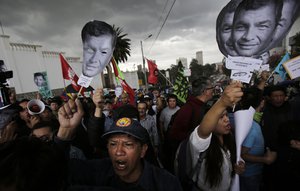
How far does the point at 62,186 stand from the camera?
2.86ft

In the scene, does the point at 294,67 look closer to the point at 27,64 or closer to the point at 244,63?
the point at 244,63

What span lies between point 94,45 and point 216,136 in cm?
209

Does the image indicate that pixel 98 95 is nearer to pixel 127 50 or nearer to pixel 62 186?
pixel 62 186

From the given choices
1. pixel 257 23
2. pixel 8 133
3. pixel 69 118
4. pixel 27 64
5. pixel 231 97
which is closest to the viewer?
pixel 231 97

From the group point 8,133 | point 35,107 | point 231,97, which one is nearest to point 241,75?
point 231,97

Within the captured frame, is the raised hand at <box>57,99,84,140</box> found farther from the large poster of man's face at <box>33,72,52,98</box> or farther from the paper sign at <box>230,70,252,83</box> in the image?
the large poster of man's face at <box>33,72,52,98</box>

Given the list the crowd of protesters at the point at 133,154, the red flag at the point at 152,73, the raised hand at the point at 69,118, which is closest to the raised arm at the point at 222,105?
the crowd of protesters at the point at 133,154

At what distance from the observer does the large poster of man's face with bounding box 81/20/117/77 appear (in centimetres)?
278

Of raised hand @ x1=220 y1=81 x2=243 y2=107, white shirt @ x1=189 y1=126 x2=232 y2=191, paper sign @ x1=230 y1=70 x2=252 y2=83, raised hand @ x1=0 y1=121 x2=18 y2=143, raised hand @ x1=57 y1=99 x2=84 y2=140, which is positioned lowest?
white shirt @ x1=189 y1=126 x2=232 y2=191

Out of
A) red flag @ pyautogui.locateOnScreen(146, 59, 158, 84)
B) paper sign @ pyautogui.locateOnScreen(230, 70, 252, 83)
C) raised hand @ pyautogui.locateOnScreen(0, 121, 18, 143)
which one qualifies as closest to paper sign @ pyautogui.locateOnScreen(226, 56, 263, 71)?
paper sign @ pyautogui.locateOnScreen(230, 70, 252, 83)

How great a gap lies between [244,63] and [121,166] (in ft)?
4.88

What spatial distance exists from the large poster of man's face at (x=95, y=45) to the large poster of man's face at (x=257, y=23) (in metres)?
1.63

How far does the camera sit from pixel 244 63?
1.84 meters

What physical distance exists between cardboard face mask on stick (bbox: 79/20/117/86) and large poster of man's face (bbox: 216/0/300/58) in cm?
163
